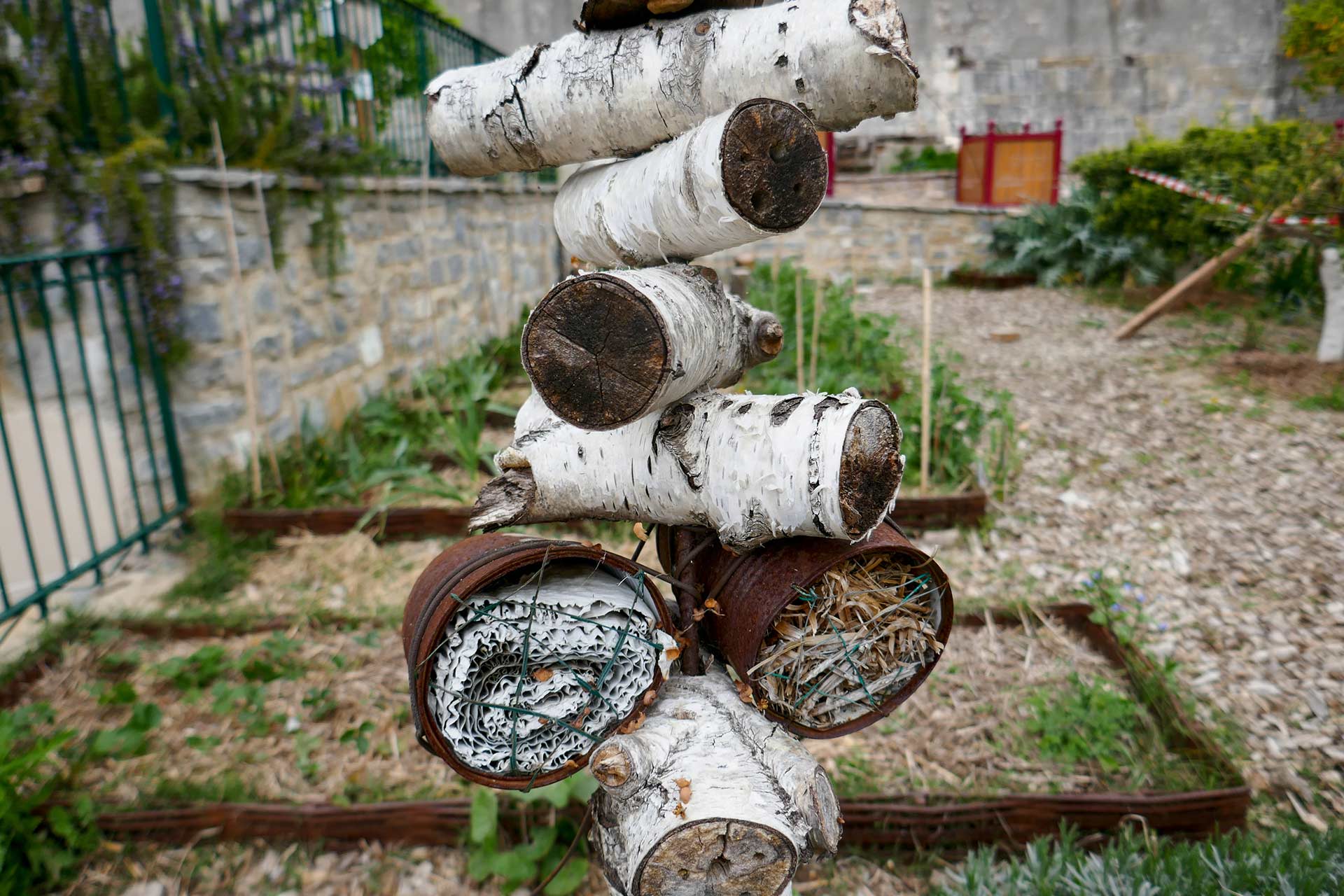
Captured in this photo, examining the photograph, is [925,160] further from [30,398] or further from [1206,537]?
[30,398]

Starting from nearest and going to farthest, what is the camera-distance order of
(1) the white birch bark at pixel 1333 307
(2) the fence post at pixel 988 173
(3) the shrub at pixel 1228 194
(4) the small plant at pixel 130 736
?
(4) the small plant at pixel 130 736, (1) the white birch bark at pixel 1333 307, (3) the shrub at pixel 1228 194, (2) the fence post at pixel 988 173

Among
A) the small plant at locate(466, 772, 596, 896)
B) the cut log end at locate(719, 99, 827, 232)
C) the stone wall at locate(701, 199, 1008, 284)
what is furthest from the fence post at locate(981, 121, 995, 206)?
the cut log end at locate(719, 99, 827, 232)

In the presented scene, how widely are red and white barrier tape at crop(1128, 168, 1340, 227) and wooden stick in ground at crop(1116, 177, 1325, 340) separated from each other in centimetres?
8

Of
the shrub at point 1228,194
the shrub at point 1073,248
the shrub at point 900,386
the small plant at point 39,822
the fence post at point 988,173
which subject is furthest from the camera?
the fence post at point 988,173

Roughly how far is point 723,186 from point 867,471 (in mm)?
381

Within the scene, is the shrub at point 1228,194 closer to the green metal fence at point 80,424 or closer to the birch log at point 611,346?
the birch log at point 611,346

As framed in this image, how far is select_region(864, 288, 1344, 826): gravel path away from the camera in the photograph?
256cm

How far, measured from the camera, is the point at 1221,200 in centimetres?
657

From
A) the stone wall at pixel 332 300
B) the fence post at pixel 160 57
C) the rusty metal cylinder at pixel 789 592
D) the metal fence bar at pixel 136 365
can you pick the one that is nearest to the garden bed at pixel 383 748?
the metal fence bar at pixel 136 365

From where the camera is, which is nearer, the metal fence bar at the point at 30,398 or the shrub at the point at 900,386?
the metal fence bar at the point at 30,398

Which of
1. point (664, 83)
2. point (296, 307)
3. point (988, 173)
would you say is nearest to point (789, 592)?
point (664, 83)

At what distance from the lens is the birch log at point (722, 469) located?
3.43ft

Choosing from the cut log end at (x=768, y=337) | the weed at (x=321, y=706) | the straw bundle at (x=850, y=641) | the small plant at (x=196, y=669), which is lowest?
the weed at (x=321, y=706)

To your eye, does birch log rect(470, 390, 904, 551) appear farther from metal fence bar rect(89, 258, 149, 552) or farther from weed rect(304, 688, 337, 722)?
metal fence bar rect(89, 258, 149, 552)
